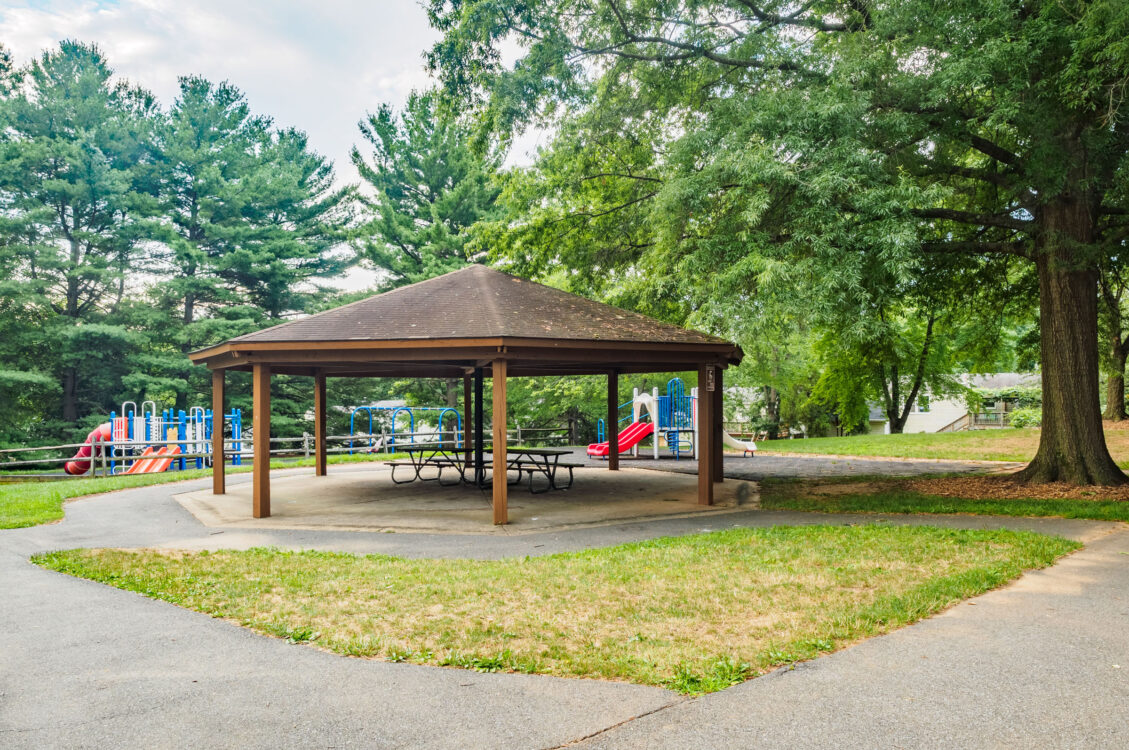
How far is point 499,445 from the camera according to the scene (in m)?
9.38

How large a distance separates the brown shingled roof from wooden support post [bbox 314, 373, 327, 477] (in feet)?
12.9

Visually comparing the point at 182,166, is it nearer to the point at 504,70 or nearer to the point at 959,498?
the point at 504,70

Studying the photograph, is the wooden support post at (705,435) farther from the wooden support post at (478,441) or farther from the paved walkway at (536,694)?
the paved walkway at (536,694)

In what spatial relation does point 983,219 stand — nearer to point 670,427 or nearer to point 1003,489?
point 1003,489

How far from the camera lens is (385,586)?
5.94 metres

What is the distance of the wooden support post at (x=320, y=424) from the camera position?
50.7 feet

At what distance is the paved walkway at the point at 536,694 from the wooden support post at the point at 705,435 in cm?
559

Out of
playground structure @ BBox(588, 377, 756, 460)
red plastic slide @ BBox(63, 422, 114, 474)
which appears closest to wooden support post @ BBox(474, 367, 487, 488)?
playground structure @ BBox(588, 377, 756, 460)

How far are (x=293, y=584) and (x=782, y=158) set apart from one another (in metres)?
7.76

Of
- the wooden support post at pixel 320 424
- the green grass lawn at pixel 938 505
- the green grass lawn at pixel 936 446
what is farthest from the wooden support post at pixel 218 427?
the green grass lawn at pixel 936 446

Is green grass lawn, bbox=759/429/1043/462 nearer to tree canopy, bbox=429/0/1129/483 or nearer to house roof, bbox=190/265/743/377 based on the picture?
tree canopy, bbox=429/0/1129/483

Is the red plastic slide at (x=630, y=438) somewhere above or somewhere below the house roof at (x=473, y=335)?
below

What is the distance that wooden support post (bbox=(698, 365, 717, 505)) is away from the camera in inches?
427

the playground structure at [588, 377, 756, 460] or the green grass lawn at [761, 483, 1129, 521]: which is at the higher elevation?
the playground structure at [588, 377, 756, 460]
